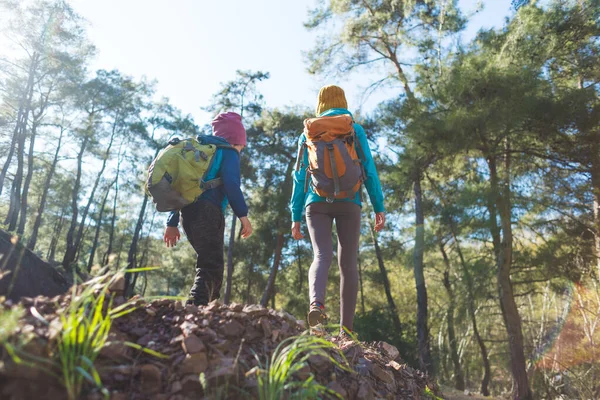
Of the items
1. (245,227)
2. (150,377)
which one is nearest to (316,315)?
(245,227)

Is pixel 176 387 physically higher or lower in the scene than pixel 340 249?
lower

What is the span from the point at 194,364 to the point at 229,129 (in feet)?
7.25

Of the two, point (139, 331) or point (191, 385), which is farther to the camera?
point (139, 331)

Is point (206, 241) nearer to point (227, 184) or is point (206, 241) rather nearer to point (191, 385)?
point (227, 184)

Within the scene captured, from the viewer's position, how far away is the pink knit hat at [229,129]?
136 inches

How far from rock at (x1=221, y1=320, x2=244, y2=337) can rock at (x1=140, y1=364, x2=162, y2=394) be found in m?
0.40

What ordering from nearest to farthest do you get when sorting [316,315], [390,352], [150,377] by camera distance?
[150,377]
[316,315]
[390,352]

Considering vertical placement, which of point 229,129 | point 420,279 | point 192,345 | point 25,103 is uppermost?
point 25,103

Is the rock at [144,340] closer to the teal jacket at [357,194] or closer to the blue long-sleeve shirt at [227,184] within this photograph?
the blue long-sleeve shirt at [227,184]

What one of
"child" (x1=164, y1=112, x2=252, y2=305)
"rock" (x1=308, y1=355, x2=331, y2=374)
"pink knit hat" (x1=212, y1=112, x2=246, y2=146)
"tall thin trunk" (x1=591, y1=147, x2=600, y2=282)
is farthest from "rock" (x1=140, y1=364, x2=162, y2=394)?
"tall thin trunk" (x1=591, y1=147, x2=600, y2=282)

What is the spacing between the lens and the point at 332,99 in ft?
11.3

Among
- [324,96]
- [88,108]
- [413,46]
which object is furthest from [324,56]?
[88,108]

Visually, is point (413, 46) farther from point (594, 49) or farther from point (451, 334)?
point (451, 334)

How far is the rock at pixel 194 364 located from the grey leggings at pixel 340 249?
149 centimetres
